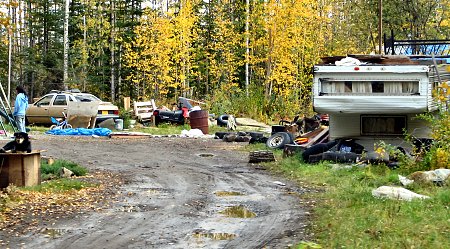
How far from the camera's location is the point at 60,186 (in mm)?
10547

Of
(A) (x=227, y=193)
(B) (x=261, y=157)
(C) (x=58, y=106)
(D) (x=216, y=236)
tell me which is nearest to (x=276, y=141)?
(B) (x=261, y=157)

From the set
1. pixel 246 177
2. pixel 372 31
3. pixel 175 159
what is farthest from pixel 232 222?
pixel 372 31

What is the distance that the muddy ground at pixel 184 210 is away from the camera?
700 centimetres

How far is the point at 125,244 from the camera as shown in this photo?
6793 millimetres

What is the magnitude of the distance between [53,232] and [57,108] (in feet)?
66.8

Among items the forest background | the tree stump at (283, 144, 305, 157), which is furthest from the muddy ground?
the forest background

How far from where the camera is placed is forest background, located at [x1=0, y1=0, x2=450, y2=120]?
3247cm

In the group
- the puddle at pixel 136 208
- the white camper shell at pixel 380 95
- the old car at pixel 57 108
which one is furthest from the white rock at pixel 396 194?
the old car at pixel 57 108

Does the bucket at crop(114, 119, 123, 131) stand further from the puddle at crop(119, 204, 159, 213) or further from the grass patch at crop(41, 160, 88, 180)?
the puddle at crop(119, 204, 159, 213)

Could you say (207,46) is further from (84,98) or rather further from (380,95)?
(380,95)

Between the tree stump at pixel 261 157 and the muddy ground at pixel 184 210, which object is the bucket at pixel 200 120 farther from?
the tree stump at pixel 261 157

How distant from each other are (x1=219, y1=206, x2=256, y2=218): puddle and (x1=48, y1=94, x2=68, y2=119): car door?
19.1 metres

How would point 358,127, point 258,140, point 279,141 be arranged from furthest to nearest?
point 258,140 → point 279,141 → point 358,127

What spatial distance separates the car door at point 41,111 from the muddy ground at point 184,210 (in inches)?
447
